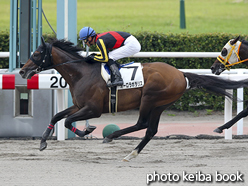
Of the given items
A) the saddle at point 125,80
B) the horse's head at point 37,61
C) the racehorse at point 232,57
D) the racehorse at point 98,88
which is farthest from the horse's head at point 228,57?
the horse's head at point 37,61

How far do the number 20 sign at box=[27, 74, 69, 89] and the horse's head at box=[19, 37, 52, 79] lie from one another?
0.90 meters

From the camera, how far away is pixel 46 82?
606 centimetres

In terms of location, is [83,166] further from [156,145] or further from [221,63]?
[221,63]

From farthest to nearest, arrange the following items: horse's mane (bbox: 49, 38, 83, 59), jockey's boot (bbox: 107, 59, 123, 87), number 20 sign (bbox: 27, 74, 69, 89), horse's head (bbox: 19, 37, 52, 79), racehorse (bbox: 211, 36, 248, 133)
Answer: number 20 sign (bbox: 27, 74, 69, 89)
racehorse (bbox: 211, 36, 248, 133)
horse's mane (bbox: 49, 38, 83, 59)
horse's head (bbox: 19, 37, 52, 79)
jockey's boot (bbox: 107, 59, 123, 87)

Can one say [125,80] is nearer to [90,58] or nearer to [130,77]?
[130,77]

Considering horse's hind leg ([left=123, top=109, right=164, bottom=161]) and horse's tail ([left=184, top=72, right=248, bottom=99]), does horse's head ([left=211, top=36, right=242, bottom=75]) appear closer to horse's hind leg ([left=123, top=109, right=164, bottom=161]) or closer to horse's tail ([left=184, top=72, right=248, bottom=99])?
horse's tail ([left=184, top=72, right=248, bottom=99])

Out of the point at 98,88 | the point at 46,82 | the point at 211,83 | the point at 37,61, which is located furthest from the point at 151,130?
the point at 46,82

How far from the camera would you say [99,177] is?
13.7ft

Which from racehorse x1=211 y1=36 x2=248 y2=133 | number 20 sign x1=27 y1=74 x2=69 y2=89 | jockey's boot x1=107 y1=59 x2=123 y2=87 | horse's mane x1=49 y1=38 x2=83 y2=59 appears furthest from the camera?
number 20 sign x1=27 y1=74 x2=69 y2=89

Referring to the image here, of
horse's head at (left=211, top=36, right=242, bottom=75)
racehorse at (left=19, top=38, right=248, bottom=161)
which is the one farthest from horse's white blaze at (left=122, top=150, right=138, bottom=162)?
horse's head at (left=211, top=36, right=242, bottom=75)

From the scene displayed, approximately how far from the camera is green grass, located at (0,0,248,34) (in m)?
20.9

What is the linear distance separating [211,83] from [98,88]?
56.9 inches

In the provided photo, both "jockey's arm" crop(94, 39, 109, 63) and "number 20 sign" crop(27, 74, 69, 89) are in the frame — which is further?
"number 20 sign" crop(27, 74, 69, 89)

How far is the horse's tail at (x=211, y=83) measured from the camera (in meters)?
5.34
